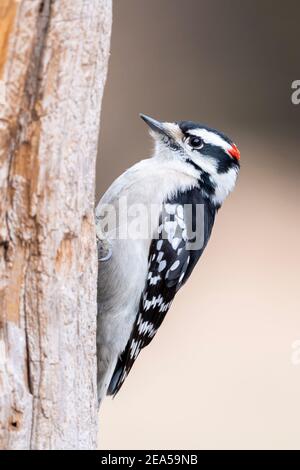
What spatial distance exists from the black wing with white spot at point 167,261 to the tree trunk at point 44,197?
2.04ft

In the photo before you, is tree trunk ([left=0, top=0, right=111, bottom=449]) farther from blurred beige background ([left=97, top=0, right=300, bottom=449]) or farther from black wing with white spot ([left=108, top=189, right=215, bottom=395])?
blurred beige background ([left=97, top=0, right=300, bottom=449])

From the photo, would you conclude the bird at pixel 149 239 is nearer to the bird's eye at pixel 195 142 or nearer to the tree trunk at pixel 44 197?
the bird's eye at pixel 195 142

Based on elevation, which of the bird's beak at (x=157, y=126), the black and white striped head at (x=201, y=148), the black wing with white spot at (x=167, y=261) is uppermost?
the bird's beak at (x=157, y=126)

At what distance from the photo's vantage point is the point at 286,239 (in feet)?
11.7

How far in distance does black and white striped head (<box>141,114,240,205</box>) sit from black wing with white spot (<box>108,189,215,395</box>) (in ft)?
0.32

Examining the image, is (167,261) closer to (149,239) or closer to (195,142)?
(149,239)

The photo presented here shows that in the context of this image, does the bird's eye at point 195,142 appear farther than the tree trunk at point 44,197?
Yes

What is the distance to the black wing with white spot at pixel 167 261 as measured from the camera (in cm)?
250

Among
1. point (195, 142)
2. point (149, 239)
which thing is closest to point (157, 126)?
point (195, 142)

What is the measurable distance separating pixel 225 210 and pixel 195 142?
991 millimetres

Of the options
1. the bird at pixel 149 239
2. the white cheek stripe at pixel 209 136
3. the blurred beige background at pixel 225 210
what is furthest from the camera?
the blurred beige background at pixel 225 210

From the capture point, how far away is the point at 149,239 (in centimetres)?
249

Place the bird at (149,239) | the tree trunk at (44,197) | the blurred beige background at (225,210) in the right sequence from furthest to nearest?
the blurred beige background at (225,210)
the bird at (149,239)
the tree trunk at (44,197)

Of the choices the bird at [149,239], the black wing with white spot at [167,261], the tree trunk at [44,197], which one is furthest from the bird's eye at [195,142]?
the tree trunk at [44,197]
